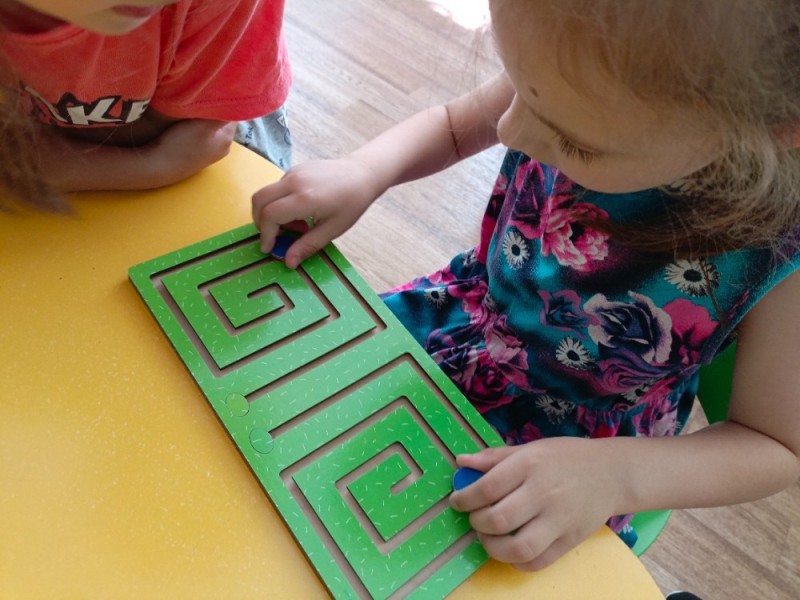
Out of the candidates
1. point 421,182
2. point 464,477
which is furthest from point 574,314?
point 421,182

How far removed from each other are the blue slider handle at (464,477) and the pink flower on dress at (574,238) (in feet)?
0.73

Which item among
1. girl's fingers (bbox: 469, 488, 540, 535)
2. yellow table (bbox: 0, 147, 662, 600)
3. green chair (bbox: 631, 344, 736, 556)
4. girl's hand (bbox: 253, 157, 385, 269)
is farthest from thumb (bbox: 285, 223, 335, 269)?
green chair (bbox: 631, 344, 736, 556)

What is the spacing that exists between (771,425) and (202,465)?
0.41m

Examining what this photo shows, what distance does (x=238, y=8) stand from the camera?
0.55 metres

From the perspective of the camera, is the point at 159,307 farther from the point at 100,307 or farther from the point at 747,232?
the point at 747,232

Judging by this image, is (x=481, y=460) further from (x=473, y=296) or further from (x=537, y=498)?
(x=473, y=296)

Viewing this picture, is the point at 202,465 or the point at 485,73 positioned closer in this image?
the point at 202,465

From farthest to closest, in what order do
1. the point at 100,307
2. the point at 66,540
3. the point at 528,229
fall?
the point at 528,229 → the point at 100,307 → the point at 66,540

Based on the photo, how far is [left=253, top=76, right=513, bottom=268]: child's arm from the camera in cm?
55

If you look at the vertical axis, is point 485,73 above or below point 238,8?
below

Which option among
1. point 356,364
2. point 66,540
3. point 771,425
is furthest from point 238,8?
point 771,425

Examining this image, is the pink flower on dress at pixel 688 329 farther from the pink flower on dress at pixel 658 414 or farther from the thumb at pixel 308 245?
the thumb at pixel 308 245

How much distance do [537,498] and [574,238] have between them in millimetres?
241

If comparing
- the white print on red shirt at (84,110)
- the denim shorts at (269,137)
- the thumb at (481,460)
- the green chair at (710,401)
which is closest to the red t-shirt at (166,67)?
the white print on red shirt at (84,110)
